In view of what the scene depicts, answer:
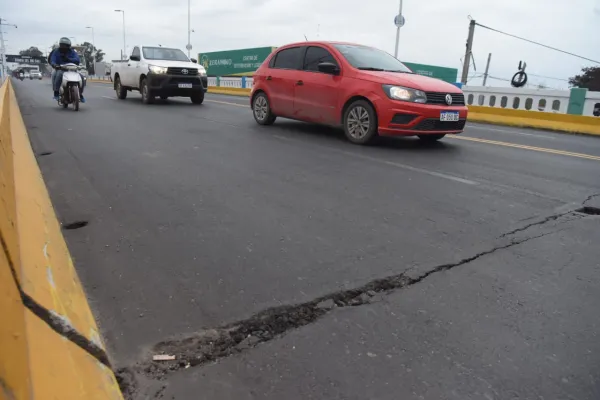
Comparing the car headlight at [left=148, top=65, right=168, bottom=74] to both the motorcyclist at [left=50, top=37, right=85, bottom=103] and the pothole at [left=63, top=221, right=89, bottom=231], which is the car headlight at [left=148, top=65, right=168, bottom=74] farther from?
the pothole at [left=63, top=221, right=89, bottom=231]

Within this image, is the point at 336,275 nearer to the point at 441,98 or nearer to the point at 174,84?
the point at 441,98

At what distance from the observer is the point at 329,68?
745 cm

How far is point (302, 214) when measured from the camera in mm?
3822

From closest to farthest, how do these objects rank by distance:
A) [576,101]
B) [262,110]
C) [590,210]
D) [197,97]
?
[590,210]
[262,110]
[576,101]
[197,97]

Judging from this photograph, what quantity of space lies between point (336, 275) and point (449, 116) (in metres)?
5.04

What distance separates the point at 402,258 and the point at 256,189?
1972mm

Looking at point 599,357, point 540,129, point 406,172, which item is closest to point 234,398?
point 599,357

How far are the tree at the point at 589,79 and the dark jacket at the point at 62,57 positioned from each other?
136 feet

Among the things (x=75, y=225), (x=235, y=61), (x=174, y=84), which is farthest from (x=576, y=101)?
(x=235, y=61)

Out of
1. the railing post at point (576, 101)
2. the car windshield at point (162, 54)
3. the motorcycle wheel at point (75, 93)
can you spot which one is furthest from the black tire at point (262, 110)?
the railing post at point (576, 101)

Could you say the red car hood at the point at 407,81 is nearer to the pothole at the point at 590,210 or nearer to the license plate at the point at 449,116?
the license plate at the point at 449,116

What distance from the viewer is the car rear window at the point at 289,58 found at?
333 inches

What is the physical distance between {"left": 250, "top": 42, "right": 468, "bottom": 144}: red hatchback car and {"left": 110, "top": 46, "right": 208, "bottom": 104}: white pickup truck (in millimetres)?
5695

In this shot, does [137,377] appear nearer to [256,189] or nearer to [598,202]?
[256,189]
